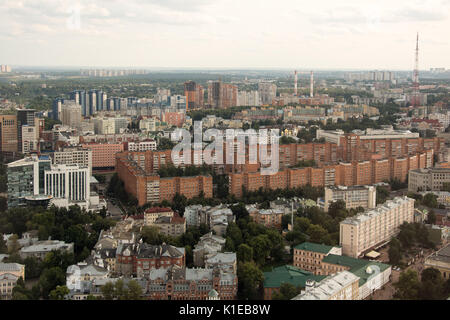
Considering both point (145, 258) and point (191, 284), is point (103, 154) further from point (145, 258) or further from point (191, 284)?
point (191, 284)

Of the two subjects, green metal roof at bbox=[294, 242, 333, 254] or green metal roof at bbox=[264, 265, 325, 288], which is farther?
green metal roof at bbox=[294, 242, 333, 254]

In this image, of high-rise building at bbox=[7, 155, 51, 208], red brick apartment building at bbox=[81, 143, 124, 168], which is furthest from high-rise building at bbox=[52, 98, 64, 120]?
high-rise building at bbox=[7, 155, 51, 208]

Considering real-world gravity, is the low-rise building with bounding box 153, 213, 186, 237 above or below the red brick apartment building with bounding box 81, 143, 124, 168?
below

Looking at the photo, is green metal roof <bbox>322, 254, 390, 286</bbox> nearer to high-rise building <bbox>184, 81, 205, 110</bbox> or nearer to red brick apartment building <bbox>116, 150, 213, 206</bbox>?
red brick apartment building <bbox>116, 150, 213, 206</bbox>

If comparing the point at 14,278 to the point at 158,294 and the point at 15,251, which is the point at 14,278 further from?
the point at 158,294

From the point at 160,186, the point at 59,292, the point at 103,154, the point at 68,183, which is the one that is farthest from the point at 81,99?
the point at 59,292
